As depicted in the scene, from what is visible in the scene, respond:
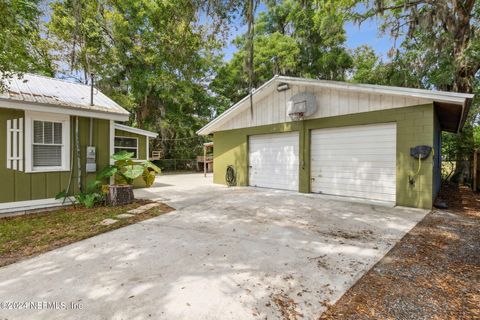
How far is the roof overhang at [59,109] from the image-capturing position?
4.59 metres

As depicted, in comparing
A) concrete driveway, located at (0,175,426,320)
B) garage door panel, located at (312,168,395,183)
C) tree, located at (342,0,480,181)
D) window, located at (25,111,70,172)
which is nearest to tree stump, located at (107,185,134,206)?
window, located at (25,111,70,172)

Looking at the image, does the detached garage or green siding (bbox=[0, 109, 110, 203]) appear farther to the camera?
the detached garage

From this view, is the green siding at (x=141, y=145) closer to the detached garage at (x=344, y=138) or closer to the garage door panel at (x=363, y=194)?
the detached garage at (x=344, y=138)

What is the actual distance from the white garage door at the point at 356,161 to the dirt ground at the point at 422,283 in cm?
220

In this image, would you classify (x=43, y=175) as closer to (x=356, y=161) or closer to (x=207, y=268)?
(x=207, y=268)

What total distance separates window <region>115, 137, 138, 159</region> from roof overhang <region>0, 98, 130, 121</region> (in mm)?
4033

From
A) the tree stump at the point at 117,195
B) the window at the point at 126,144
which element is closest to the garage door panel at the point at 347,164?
the tree stump at the point at 117,195

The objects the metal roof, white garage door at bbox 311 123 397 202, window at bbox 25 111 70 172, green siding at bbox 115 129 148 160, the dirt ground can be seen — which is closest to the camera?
the dirt ground

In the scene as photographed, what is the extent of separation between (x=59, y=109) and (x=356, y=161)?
7.08 m

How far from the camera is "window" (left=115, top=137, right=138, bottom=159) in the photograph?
31.8 ft

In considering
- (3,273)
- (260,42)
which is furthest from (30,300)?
(260,42)

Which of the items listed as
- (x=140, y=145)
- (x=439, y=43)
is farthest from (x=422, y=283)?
(x=439, y=43)

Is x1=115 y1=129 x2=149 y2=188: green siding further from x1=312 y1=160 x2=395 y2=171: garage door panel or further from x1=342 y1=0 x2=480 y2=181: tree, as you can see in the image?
x1=342 y1=0 x2=480 y2=181: tree

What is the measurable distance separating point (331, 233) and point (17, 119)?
6.42 m
